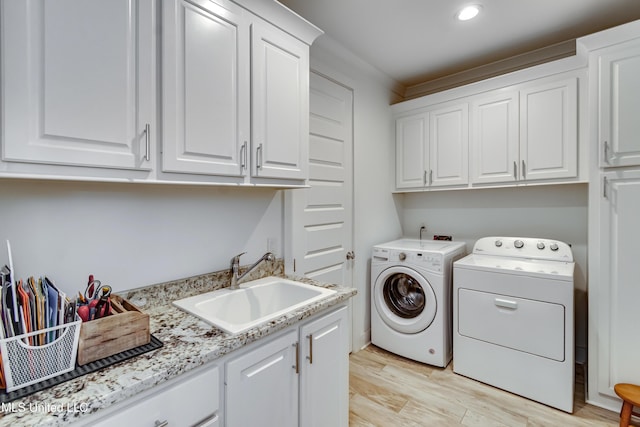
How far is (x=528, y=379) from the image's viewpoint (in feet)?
6.82

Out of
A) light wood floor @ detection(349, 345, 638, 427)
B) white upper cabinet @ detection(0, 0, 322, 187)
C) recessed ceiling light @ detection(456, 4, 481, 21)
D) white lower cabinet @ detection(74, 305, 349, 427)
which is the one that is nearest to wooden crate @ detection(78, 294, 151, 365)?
white lower cabinet @ detection(74, 305, 349, 427)

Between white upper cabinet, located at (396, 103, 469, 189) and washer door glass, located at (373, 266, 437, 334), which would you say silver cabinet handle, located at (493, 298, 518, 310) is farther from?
white upper cabinet, located at (396, 103, 469, 189)

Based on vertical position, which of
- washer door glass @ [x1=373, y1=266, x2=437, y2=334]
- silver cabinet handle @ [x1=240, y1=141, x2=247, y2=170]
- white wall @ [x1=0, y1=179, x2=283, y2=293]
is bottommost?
washer door glass @ [x1=373, y1=266, x2=437, y2=334]

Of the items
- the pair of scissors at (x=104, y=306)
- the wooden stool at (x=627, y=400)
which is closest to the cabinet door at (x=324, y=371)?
the pair of scissors at (x=104, y=306)

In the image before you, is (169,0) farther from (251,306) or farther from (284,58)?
(251,306)

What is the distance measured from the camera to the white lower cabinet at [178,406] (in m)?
0.82

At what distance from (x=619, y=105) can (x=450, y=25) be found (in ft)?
3.83

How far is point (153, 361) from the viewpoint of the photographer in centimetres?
93

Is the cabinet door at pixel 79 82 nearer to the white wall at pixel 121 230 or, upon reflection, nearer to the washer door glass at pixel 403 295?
the white wall at pixel 121 230

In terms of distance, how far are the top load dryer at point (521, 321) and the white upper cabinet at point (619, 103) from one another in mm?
793

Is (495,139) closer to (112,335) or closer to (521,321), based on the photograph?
(521,321)

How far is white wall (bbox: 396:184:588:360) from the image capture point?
2494 mm

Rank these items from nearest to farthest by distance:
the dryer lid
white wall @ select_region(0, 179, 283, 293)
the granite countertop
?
the granite countertop → white wall @ select_region(0, 179, 283, 293) → the dryer lid

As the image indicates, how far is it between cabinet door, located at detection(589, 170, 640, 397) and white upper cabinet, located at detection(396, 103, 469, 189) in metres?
1.04
